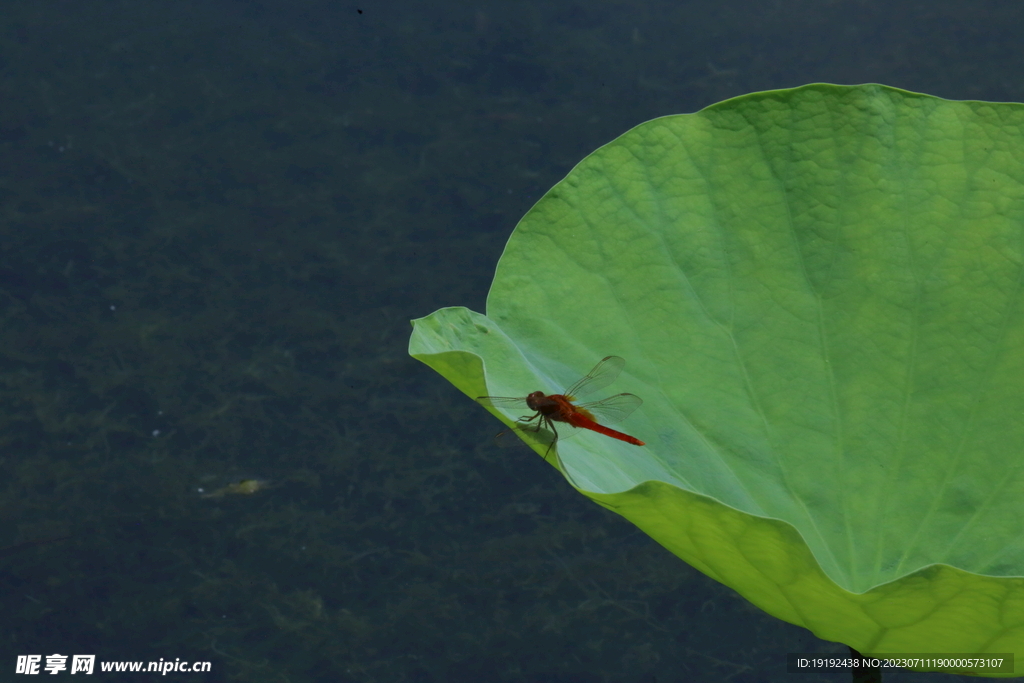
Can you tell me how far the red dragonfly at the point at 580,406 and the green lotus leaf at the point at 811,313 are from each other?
0.03 m

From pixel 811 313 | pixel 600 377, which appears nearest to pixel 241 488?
pixel 600 377

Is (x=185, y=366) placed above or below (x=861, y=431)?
below

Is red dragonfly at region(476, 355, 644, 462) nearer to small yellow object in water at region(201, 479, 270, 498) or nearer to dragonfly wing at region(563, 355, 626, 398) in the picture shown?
dragonfly wing at region(563, 355, 626, 398)

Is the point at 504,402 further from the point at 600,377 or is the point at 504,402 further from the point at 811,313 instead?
the point at 811,313

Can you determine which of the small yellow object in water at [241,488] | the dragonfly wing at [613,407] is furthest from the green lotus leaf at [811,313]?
the small yellow object in water at [241,488]

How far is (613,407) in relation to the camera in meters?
0.80

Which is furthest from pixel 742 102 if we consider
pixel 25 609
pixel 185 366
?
pixel 25 609

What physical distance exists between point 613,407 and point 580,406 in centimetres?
4

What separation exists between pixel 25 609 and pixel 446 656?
20.8 inches

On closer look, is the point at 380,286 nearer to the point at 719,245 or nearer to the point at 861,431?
the point at 719,245

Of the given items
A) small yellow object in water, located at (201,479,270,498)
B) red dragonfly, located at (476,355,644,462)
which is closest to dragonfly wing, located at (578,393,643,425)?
red dragonfly, located at (476,355,644,462)

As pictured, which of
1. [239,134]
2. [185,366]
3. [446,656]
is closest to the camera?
[446,656]

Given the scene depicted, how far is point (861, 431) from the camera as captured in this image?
2.81 ft

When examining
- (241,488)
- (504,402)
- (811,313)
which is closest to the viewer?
(504,402)
